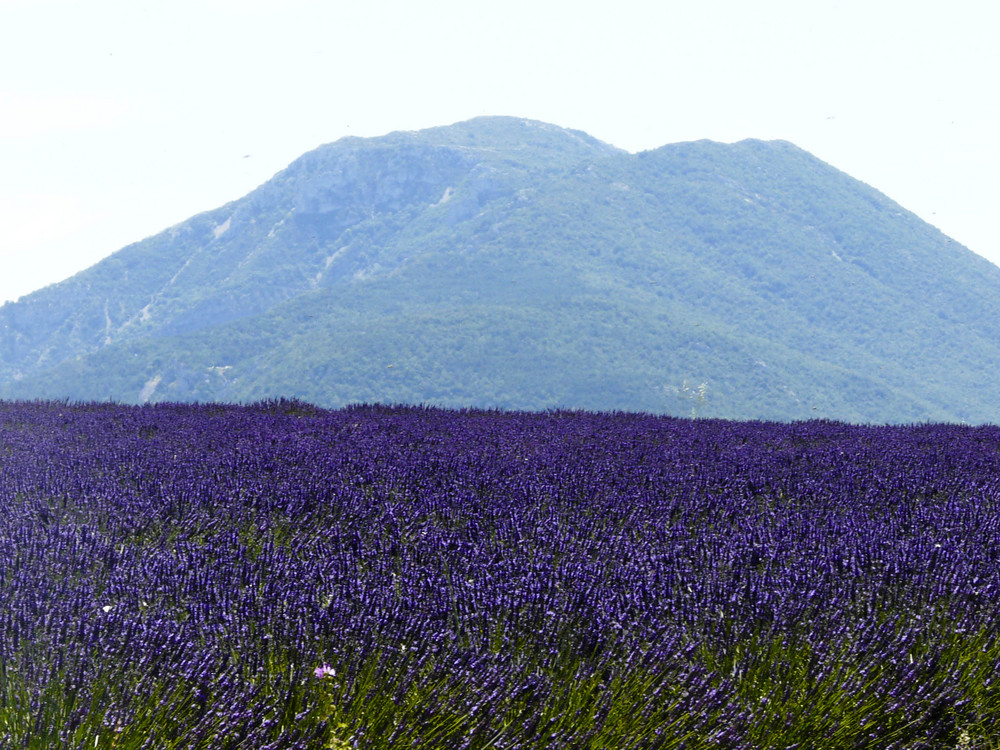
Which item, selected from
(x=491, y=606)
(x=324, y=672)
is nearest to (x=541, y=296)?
(x=491, y=606)

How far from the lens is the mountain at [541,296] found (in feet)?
292

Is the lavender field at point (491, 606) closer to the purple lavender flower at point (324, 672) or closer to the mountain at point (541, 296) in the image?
the purple lavender flower at point (324, 672)

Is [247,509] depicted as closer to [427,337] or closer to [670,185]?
[427,337]

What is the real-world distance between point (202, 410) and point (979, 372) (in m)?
106

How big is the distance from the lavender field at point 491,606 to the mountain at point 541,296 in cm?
4960

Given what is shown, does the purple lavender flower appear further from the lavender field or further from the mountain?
the mountain

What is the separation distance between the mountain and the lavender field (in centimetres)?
4960

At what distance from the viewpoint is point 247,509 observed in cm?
471

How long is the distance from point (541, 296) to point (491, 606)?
103989 mm

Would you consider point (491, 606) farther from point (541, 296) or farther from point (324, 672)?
point (541, 296)

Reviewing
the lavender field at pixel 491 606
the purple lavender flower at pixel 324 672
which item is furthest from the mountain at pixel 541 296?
Result: the purple lavender flower at pixel 324 672

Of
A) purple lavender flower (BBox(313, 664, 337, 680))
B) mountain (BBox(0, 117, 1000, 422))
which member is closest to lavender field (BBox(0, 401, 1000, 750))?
purple lavender flower (BBox(313, 664, 337, 680))

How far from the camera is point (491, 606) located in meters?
3.28

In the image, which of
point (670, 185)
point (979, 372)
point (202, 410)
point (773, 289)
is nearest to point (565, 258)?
point (773, 289)
